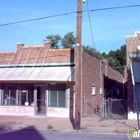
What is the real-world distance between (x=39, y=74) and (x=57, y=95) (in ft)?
7.37

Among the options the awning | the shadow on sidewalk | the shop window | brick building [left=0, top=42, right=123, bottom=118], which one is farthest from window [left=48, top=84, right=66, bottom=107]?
the shadow on sidewalk

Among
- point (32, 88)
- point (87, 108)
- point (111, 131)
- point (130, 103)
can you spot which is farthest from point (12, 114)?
point (111, 131)

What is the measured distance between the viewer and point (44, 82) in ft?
76.0

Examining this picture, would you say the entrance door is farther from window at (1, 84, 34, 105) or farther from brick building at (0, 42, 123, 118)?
window at (1, 84, 34, 105)

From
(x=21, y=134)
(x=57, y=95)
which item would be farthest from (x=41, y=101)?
(x=21, y=134)

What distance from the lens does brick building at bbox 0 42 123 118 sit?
73.5 feet

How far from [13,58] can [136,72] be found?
36.8 ft

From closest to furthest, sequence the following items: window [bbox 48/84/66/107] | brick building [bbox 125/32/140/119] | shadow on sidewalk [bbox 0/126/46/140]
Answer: shadow on sidewalk [bbox 0/126/46/140] → brick building [bbox 125/32/140/119] → window [bbox 48/84/66/107]

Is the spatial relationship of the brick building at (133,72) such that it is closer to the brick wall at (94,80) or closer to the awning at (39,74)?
the brick wall at (94,80)

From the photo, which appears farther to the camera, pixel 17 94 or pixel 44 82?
pixel 17 94

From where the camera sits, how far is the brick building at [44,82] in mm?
22391

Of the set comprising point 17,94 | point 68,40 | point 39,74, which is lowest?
point 17,94

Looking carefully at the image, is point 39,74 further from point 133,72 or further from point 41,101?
point 133,72

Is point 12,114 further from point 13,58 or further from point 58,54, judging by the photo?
point 58,54
